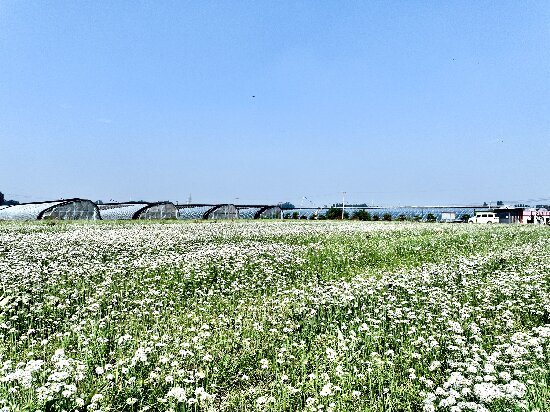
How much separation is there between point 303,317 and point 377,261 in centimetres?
866

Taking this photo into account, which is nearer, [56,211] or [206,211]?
[56,211]

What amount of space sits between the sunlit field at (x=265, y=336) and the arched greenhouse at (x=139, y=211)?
4751 cm

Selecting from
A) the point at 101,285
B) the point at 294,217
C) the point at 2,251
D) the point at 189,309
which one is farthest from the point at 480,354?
the point at 294,217

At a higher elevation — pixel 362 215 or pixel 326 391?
pixel 362 215

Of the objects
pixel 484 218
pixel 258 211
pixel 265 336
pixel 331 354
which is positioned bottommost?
pixel 265 336

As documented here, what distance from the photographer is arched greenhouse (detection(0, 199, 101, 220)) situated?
50844 millimetres

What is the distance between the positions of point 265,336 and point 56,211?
171ft

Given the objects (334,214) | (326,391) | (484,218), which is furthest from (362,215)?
(326,391)

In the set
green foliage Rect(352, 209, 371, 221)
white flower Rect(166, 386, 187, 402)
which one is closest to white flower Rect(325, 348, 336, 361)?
white flower Rect(166, 386, 187, 402)

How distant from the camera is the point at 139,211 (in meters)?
61.1

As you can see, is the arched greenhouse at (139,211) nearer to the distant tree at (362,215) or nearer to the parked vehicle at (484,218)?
the distant tree at (362,215)

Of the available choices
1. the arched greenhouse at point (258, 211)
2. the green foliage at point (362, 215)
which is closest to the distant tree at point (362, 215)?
the green foliage at point (362, 215)

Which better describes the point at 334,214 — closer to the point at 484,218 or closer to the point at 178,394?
the point at 484,218

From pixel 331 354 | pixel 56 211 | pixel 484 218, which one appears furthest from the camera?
pixel 484 218
